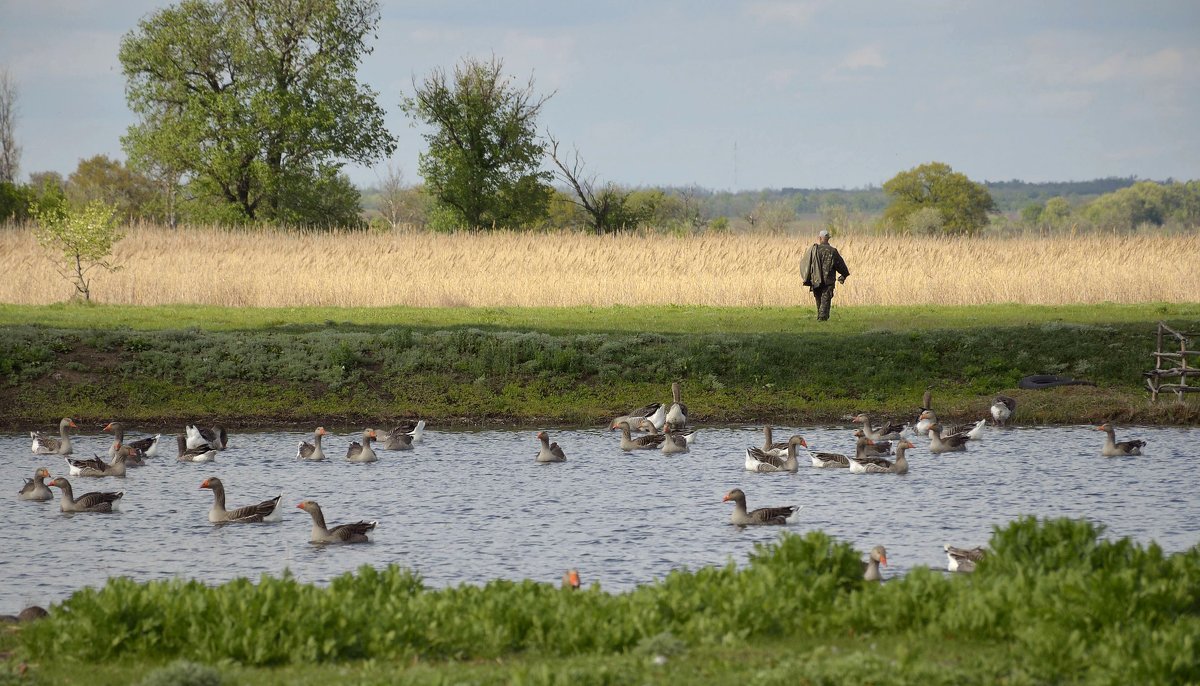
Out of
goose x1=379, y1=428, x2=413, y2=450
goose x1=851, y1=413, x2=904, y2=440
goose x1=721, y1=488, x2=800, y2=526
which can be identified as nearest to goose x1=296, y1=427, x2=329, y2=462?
goose x1=379, y1=428, x2=413, y2=450

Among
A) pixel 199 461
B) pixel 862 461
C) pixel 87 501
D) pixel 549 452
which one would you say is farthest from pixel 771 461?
pixel 87 501

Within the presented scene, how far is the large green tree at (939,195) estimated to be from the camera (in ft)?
391

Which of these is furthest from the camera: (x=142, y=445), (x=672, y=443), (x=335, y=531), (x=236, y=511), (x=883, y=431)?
(x=883, y=431)

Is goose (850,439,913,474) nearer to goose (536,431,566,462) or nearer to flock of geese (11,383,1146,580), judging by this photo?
flock of geese (11,383,1146,580)

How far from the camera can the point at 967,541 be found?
54.8 ft

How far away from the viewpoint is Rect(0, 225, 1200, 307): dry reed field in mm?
41188

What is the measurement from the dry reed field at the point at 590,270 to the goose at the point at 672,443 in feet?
53.4

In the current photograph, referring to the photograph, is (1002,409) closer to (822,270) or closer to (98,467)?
(822,270)

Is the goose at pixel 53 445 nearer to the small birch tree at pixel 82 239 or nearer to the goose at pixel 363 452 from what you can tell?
the goose at pixel 363 452

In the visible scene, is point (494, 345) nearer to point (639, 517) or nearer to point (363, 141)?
point (639, 517)

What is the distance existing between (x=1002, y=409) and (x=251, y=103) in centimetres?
5097

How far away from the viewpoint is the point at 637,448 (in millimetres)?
24469

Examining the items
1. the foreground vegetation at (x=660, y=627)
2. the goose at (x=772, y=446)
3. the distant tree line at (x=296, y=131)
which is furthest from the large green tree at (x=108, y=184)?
the foreground vegetation at (x=660, y=627)

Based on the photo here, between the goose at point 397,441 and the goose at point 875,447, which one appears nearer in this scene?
the goose at point 875,447
